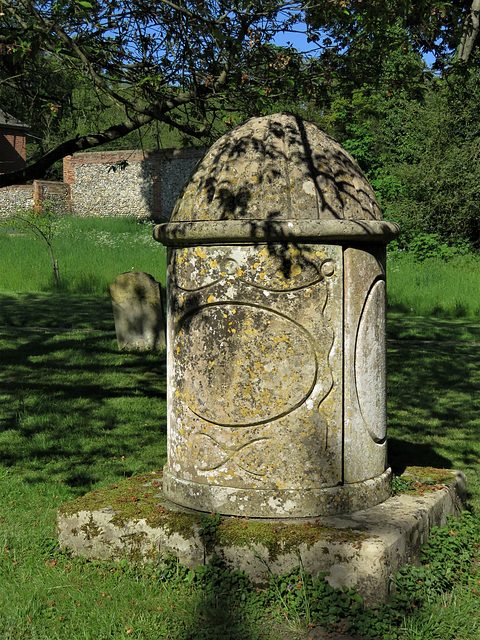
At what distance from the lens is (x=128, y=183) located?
34812mm

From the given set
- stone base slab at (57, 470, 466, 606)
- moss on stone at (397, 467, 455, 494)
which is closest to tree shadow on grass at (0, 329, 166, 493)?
stone base slab at (57, 470, 466, 606)

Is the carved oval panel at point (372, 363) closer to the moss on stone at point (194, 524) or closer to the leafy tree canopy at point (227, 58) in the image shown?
the moss on stone at point (194, 524)

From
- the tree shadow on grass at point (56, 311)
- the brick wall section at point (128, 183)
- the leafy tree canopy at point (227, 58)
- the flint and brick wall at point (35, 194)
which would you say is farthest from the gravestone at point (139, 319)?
the flint and brick wall at point (35, 194)

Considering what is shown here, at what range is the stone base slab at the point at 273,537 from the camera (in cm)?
347

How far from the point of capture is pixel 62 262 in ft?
64.0

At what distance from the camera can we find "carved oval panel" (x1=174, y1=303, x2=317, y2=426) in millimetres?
3834

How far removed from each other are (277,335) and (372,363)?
0.66 metres

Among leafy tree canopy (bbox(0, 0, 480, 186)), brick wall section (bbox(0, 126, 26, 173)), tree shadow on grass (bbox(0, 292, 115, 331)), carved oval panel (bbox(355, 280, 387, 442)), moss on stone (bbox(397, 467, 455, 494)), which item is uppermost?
brick wall section (bbox(0, 126, 26, 173))

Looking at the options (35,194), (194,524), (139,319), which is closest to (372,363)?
(194,524)

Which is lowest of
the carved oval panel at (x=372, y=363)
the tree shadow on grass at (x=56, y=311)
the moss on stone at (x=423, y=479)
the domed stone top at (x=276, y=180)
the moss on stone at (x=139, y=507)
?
the moss on stone at (x=423, y=479)

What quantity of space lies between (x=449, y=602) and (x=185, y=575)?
1.36m

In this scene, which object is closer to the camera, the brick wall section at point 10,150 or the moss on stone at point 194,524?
the moss on stone at point 194,524

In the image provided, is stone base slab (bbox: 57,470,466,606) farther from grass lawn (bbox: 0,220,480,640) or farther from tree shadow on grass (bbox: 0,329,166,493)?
tree shadow on grass (bbox: 0,329,166,493)

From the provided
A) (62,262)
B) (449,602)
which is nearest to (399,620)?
(449,602)
